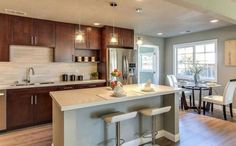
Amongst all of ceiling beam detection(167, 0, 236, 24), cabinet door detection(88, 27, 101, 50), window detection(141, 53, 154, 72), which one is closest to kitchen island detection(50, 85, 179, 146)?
ceiling beam detection(167, 0, 236, 24)

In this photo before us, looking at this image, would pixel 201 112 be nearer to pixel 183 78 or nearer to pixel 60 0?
pixel 183 78

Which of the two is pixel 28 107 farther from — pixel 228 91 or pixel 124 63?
pixel 228 91

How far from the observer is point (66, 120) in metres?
1.96

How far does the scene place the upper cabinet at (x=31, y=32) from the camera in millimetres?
3750

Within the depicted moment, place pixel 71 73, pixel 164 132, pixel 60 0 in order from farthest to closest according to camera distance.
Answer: pixel 71 73 → pixel 164 132 → pixel 60 0

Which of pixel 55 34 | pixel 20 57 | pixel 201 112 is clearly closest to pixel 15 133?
pixel 20 57

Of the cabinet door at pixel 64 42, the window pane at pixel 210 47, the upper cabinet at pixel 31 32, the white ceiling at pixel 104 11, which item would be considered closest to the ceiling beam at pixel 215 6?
the white ceiling at pixel 104 11

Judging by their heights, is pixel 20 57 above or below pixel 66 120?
above

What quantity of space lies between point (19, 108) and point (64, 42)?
1.92 meters

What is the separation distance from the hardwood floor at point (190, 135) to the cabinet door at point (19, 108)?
0.17 metres

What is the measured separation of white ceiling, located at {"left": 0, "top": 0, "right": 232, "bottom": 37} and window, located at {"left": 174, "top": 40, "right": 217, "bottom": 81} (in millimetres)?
1488

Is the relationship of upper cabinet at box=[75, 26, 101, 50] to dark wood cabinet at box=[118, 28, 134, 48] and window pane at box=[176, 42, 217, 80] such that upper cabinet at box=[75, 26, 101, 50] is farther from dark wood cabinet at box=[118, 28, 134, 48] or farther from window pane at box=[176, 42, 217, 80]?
window pane at box=[176, 42, 217, 80]

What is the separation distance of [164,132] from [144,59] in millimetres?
4572

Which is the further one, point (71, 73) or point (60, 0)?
point (71, 73)
